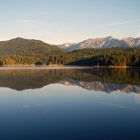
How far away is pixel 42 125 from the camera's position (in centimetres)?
2028

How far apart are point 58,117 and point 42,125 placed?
3097 mm

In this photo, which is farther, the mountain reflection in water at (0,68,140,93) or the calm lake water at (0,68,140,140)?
the mountain reflection in water at (0,68,140,93)

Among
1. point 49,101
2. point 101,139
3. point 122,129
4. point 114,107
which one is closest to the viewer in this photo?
point 101,139

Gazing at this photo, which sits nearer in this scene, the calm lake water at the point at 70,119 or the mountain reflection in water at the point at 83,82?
the calm lake water at the point at 70,119

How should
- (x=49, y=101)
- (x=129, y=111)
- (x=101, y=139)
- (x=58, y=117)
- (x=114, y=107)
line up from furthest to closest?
(x=49, y=101) < (x=114, y=107) < (x=129, y=111) < (x=58, y=117) < (x=101, y=139)

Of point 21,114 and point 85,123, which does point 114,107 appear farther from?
point 21,114

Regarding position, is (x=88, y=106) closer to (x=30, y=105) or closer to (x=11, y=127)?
(x=30, y=105)

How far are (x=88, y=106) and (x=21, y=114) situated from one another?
25.8ft

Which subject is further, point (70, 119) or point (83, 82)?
point (83, 82)

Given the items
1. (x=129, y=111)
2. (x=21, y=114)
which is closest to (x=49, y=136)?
(x=21, y=114)

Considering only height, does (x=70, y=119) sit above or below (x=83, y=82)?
below

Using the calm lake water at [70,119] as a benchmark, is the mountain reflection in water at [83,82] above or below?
above

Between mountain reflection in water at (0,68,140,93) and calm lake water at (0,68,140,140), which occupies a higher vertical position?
mountain reflection in water at (0,68,140,93)

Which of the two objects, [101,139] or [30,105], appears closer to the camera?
[101,139]
